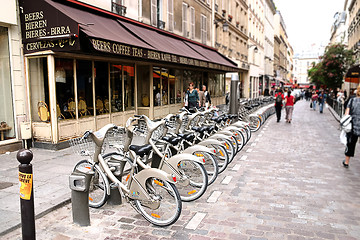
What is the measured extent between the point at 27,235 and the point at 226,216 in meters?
2.55

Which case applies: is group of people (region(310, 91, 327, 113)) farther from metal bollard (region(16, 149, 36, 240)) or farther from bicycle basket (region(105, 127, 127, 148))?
metal bollard (region(16, 149, 36, 240))

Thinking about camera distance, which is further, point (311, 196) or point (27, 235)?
point (311, 196)

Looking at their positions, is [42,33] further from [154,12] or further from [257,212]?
[154,12]

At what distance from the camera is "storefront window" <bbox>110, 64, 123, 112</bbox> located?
11.2 metres

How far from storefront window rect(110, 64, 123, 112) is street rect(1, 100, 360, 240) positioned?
5.63 m

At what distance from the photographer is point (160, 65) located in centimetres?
1446

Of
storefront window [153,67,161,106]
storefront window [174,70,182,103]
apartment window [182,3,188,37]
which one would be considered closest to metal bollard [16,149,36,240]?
storefront window [153,67,161,106]

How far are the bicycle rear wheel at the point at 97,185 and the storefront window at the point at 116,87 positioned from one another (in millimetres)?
6590

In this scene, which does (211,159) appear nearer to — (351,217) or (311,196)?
(311,196)

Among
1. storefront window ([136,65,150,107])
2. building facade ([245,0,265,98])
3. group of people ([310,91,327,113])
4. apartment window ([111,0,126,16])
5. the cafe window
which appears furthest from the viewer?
building facade ([245,0,265,98])

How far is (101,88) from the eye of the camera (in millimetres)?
10539

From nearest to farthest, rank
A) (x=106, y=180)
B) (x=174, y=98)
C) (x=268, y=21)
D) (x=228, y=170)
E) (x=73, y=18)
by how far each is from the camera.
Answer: (x=106, y=180) < (x=228, y=170) < (x=73, y=18) < (x=174, y=98) < (x=268, y=21)

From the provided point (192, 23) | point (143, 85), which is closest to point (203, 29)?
point (192, 23)

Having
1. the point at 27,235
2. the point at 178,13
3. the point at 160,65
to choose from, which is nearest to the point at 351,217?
the point at 27,235
